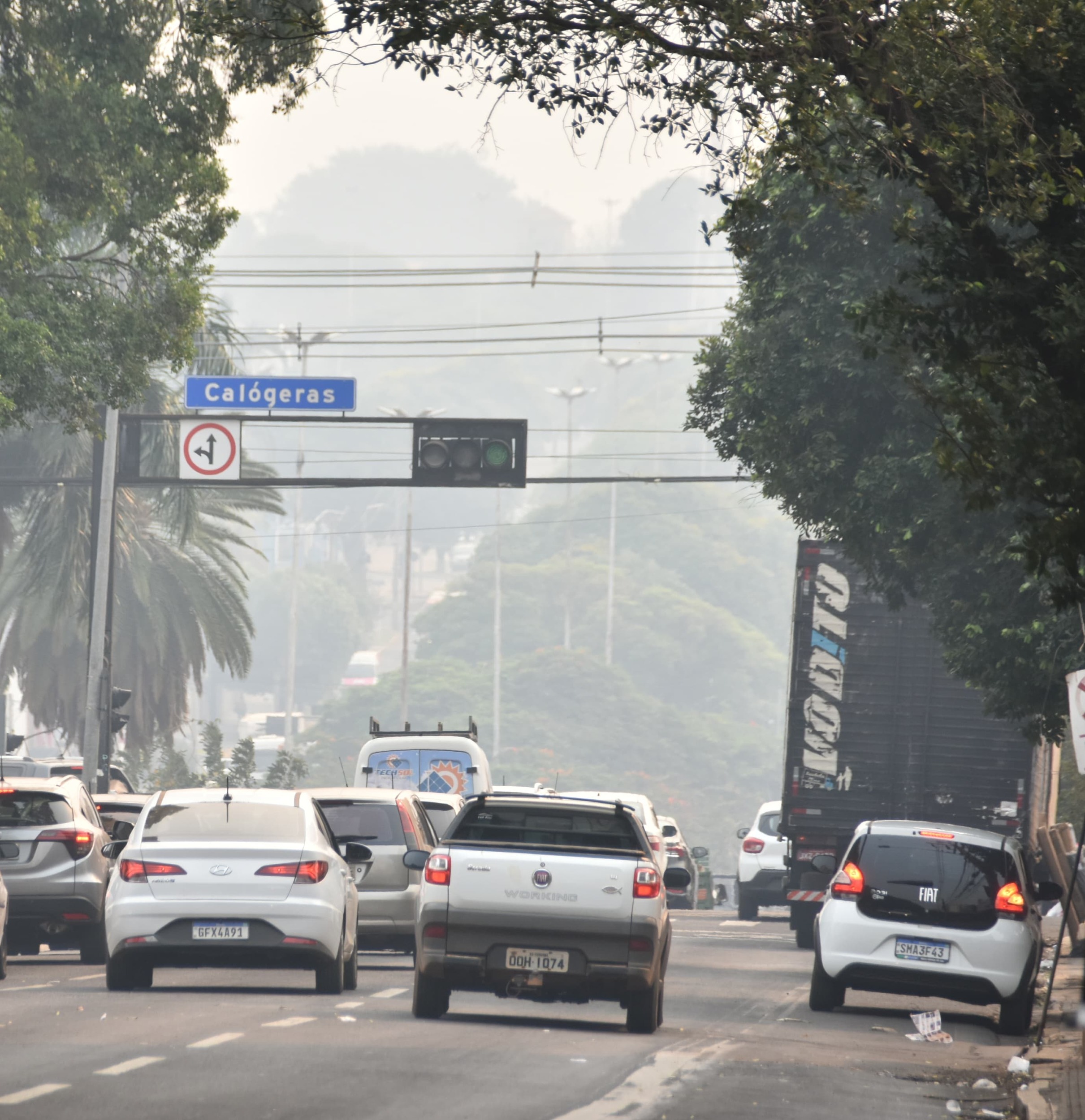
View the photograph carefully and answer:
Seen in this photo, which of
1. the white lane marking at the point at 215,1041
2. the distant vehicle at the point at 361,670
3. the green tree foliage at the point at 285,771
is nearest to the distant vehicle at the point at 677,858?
the green tree foliage at the point at 285,771

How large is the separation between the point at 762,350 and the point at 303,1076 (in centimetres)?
1269

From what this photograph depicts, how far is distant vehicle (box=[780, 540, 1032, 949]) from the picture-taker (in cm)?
2523

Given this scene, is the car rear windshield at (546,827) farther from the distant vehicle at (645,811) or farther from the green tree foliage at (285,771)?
the green tree foliage at (285,771)

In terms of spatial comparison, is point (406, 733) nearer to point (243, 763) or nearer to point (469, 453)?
point (469, 453)

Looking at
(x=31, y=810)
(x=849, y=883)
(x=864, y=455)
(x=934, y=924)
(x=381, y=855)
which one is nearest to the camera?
(x=934, y=924)

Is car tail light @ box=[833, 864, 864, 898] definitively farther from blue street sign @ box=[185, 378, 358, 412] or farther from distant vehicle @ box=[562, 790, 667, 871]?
blue street sign @ box=[185, 378, 358, 412]

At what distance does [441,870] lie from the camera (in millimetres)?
13539

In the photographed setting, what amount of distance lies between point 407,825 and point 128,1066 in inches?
325

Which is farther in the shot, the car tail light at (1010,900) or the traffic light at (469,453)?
the traffic light at (469,453)

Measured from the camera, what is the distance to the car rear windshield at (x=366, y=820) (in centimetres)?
1883

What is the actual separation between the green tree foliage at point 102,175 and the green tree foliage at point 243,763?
84.7 feet

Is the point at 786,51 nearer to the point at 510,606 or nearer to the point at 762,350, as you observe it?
the point at 762,350

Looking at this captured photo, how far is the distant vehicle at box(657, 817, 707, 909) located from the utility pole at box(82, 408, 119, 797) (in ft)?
29.1

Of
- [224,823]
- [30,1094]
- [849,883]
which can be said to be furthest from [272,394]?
[30,1094]
